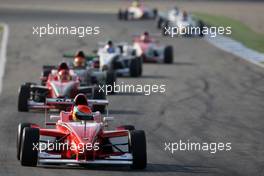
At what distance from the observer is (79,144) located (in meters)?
17.2

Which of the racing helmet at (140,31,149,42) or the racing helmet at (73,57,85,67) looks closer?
the racing helmet at (73,57,85,67)

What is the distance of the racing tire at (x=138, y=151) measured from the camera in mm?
17000

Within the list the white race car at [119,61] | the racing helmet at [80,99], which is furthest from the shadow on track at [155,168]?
the white race car at [119,61]

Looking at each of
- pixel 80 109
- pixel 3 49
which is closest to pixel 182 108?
pixel 80 109

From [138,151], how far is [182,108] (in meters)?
9.28

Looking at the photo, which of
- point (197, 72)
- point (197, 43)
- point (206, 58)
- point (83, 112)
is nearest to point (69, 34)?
point (197, 43)

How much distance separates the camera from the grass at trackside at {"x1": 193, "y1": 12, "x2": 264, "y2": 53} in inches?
1841

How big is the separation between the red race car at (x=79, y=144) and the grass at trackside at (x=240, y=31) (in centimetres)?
2599

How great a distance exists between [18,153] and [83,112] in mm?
1560

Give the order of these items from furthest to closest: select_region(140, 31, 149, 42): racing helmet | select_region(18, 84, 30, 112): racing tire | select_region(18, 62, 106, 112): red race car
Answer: select_region(140, 31, 149, 42): racing helmet → select_region(18, 62, 106, 112): red race car → select_region(18, 84, 30, 112): racing tire

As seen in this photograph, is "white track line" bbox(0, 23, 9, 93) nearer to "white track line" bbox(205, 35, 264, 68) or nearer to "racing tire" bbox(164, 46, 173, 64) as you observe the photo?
Answer: "racing tire" bbox(164, 46, 173, 64)

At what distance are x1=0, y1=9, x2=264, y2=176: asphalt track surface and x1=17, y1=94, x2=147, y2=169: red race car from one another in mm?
179

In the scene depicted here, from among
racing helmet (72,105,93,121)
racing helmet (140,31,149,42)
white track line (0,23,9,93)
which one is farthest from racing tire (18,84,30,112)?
racing helmet (140,31,149,42)

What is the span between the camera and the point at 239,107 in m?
26.6
